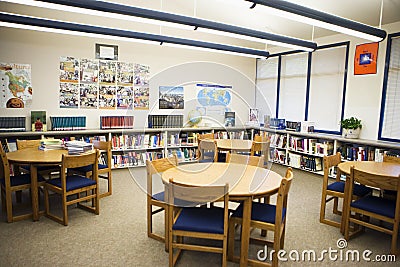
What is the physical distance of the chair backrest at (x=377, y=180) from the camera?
2.58 m

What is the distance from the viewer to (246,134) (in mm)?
6910

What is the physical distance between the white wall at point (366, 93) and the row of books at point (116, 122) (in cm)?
421

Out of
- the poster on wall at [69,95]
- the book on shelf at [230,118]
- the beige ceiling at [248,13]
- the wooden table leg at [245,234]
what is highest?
the beige ceiling at [248,13]

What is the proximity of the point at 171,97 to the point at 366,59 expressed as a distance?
3.84 m

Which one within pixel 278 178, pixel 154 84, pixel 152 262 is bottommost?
pixel 152 262

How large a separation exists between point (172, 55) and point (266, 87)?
252 centimetres

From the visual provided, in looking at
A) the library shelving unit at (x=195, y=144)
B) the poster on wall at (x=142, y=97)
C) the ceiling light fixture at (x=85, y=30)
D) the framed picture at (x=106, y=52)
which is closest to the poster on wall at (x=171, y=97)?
the poster on wall at (x=142, y=97)

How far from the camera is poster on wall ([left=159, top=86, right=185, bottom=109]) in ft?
20.6

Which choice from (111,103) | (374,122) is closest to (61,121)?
(111,103)

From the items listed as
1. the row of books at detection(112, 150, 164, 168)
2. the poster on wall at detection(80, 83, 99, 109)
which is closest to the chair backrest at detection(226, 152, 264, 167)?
the row of books at detection(112, 150, 164, 168)

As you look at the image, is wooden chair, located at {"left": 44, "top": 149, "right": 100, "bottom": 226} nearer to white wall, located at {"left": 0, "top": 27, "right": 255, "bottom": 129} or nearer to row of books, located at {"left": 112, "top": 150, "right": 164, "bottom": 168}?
row of books, located at {"left": 112, "top": 150, "right": 164, "bottom": 168}

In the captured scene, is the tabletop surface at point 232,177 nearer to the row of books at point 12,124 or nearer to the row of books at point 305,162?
the row of books at point 305,162

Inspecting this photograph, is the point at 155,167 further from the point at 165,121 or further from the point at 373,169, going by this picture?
the point at 165,121

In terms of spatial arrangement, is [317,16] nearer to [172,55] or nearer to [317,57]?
[317,57]
